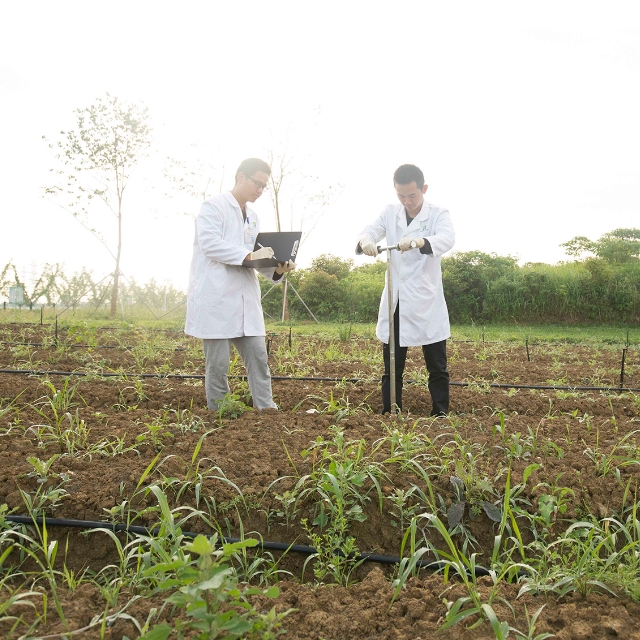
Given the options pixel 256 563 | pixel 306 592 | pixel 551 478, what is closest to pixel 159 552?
pixel 256 563

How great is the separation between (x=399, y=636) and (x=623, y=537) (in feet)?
3.96

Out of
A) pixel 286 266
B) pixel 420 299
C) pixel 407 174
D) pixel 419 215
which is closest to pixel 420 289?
pixel 420 299

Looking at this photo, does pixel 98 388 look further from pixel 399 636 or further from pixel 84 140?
pixel 84 140

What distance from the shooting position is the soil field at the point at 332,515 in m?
1.66

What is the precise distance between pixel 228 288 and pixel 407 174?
3.90 feet

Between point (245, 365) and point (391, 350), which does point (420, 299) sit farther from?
point (245, 365)

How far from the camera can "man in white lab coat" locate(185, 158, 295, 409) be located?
3598 millimetres

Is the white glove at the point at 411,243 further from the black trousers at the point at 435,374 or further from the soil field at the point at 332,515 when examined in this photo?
the soil field at the point at 332,515

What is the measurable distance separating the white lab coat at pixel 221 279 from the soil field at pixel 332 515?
→ 0.47 m

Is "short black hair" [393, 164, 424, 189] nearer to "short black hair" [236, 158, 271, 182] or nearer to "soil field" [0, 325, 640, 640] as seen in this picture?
"short black hair" [236, 158, 271, 182]

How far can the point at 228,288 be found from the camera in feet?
12.1

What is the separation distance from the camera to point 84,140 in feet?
46.2

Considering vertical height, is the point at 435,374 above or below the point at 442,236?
below

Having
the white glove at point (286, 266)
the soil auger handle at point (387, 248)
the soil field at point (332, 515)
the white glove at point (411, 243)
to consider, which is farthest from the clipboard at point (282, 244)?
the soil field at point (332, 515)
